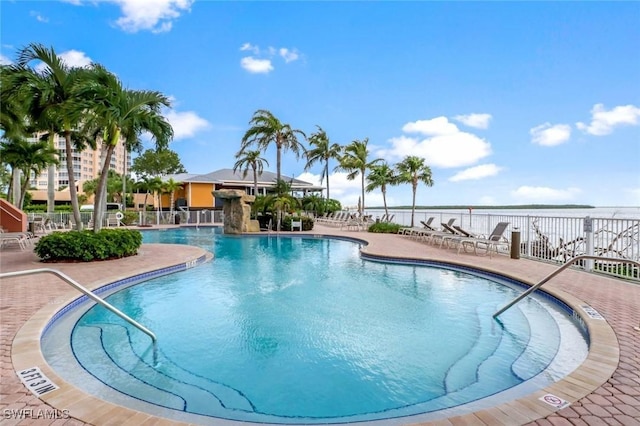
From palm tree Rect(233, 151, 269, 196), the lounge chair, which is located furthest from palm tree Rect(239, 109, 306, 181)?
the lounge chair

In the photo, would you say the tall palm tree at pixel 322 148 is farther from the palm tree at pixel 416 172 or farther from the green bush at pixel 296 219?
the green bush at pixel 296 219

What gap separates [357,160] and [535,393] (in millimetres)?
21530

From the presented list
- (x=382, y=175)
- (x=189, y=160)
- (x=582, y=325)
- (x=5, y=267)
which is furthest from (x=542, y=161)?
(x=189, y=160)

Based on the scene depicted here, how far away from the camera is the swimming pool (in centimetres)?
335

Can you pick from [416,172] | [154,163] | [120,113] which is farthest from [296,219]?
[154,163]

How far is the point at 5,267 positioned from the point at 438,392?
33.1 ft

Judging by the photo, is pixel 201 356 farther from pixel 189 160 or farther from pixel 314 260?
pixel 189 160

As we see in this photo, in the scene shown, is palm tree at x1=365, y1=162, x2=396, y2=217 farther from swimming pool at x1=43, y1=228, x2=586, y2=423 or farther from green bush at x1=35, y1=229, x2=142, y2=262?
green bush at x1=35, y1=229, x2=142, y2=262

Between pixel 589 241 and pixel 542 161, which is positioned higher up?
pixel 542 161

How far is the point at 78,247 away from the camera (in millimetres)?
9125

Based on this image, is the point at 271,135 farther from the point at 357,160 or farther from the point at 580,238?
the point at 580,238

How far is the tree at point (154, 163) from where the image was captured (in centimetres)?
4175

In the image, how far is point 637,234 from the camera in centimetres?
716

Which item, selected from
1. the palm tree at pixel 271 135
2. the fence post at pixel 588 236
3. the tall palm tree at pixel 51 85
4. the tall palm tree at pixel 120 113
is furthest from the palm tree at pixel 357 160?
the tall palm tree at pixel 51 85
